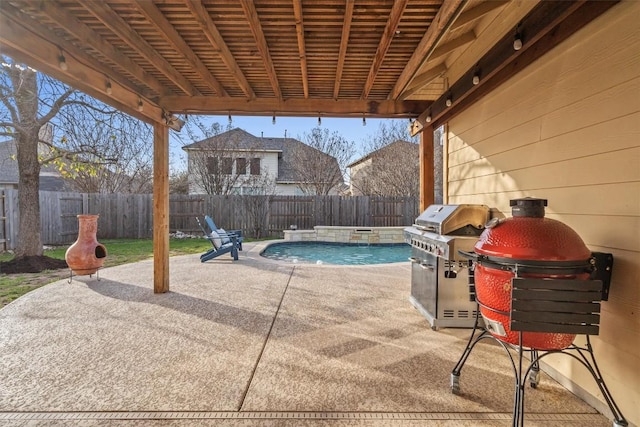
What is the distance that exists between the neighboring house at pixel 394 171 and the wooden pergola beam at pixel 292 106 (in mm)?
9833

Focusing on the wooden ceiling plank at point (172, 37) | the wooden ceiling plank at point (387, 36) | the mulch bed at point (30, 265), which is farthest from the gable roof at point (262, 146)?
the wooden ceiling plank at point (387, 36)

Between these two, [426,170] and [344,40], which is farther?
[426,170]

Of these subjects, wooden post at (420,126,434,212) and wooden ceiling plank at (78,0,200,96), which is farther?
wooden post at (420,126,434,212)

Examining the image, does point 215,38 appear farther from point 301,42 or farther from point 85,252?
point 85,252

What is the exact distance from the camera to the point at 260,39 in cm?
266

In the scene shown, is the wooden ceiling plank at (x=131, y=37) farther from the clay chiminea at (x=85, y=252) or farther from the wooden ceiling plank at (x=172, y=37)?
the clay chiminea at (x=85, y=252)

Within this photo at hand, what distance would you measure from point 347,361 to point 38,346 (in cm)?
260

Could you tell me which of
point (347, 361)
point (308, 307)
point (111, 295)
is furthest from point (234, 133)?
point (347, 361)

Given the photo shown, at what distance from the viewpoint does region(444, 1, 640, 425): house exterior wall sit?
172 centimetres

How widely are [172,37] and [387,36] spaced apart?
1731mm

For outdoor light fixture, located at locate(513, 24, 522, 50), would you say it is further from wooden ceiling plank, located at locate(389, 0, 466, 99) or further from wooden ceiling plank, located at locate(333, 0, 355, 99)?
wooden ceiling plank, located at locate(333, 0, 355, 99)

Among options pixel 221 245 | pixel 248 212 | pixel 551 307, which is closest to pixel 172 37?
pixel 551 307

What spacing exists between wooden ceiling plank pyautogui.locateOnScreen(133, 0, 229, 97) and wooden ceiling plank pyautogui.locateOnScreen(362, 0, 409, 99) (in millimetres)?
1675

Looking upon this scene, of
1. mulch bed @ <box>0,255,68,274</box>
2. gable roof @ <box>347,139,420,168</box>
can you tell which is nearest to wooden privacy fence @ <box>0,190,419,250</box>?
gable roof @ <box>347,139,420,168</box>
